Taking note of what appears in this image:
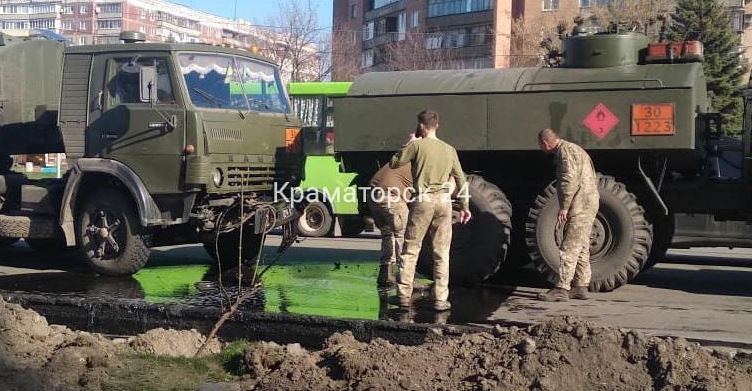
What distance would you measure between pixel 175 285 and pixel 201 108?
190 centimetres

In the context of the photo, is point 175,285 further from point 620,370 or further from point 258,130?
point 620,370

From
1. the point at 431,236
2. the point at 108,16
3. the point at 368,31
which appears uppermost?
the point at 108,16

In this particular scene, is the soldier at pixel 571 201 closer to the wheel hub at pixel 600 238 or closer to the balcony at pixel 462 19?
the wheel hub at pixel 600 238

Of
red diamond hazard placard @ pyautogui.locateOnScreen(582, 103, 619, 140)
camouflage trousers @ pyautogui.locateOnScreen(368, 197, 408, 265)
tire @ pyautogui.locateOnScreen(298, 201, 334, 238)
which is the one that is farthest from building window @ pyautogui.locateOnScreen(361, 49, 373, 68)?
red diamond hazard placard @ pyautogui.locateOnScreen(582, 103, 619, 140)

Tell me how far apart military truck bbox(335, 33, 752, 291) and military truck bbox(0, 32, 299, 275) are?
3.84 feet

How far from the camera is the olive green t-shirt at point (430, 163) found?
7688 mm

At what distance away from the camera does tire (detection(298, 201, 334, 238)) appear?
1680 centimetres

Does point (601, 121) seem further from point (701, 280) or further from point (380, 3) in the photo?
point (380, 3)

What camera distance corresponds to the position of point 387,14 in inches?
2810

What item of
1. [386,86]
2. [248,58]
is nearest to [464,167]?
[386,86]

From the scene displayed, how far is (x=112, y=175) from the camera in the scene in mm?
9602

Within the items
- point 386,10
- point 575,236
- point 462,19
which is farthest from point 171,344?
point 386,10

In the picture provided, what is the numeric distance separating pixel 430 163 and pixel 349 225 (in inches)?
382

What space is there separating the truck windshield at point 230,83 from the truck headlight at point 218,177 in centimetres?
71
